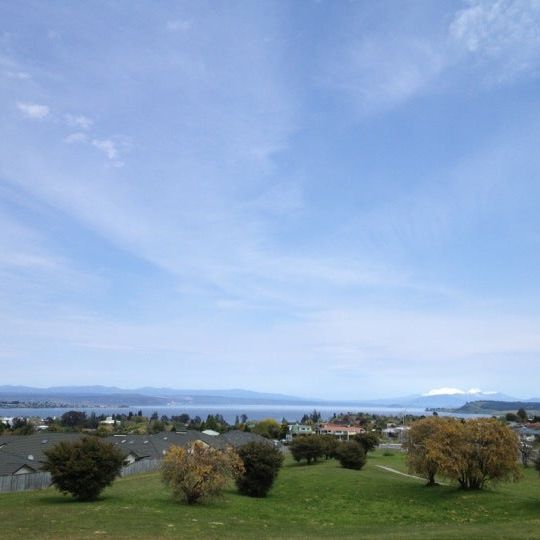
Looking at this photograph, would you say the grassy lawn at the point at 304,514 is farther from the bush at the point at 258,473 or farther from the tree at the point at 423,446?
the tree at the point at 423,446

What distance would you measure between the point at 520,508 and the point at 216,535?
19620 millimetres

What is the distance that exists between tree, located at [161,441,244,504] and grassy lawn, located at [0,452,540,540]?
97 cm

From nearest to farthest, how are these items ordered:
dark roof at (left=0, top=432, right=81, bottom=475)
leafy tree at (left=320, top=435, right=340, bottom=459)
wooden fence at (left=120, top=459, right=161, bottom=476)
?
dark roof at (left=0, top=432, right=81, bottom=475) → wooden fence at (left=120, top=459, right=161, bottom=476) → leafy tree at (left=320, top=435, right=340, bottom=459)

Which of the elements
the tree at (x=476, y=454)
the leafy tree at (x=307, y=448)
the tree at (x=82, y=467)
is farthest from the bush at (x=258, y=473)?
the leafy tree at (x=307, y=448)

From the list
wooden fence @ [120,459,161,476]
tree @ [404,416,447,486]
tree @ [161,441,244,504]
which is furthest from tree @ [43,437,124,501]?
wooden fence @ [120,459,161,476]

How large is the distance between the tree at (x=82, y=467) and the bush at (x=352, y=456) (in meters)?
33.1

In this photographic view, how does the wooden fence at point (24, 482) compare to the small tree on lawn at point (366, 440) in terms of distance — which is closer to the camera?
the wooden fence at point (24, 482)

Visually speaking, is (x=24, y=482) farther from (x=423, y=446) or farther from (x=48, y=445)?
(x=423, y=446)

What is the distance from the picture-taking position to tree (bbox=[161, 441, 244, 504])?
34.3 m

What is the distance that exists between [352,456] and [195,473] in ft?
107

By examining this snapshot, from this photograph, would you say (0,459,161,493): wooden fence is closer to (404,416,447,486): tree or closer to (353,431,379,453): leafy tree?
(404,416,447,486): tree

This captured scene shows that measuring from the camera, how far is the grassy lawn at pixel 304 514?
2266 cm

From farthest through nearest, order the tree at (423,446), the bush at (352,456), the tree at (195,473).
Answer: the bush at (352,456) → the tree at (423,446) → the tree at (195,473)

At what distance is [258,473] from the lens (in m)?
42.6
